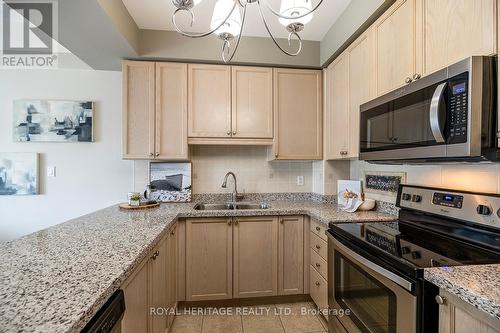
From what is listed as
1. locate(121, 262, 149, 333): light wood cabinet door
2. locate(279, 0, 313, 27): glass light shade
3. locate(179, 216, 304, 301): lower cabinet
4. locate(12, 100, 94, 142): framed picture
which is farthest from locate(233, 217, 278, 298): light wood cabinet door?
locate(12, 100, 94, 142): framed picture

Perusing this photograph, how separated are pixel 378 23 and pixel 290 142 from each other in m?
1.19

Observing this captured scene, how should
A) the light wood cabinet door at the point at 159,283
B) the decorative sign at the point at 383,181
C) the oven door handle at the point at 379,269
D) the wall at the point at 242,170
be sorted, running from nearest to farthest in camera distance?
the oven door handle at the point at 379,269 → the light wood cabinet door at the point at 159,283 → the decorative sign at the point at 383,181 → the wall at the point at 242,170

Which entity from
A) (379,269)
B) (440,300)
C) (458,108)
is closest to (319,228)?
(379,269)

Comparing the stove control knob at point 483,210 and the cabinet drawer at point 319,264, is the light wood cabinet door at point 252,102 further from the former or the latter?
the stove control knob at point 483,210

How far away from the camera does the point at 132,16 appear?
2.01 m

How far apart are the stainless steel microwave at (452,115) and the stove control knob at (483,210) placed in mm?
282

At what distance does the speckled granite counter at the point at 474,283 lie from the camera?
0.67 meters

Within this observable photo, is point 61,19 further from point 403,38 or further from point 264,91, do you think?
point 403,38

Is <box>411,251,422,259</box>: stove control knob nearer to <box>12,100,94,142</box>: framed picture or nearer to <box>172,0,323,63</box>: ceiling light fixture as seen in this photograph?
<box>172,0,323,63</box>: ceiling light fixture

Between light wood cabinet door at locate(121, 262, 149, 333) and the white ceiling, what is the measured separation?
1838mm

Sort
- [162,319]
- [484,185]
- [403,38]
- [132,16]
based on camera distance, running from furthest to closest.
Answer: [132,16] < [162,319] < [403,38] < [484,185]

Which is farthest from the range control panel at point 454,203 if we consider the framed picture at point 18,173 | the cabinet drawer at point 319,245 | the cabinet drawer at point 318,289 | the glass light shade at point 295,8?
the framed picture at point 18,173

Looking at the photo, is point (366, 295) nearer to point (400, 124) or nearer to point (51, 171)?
point (400, 124)

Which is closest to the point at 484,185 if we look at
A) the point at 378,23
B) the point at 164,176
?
the point at 378,23
